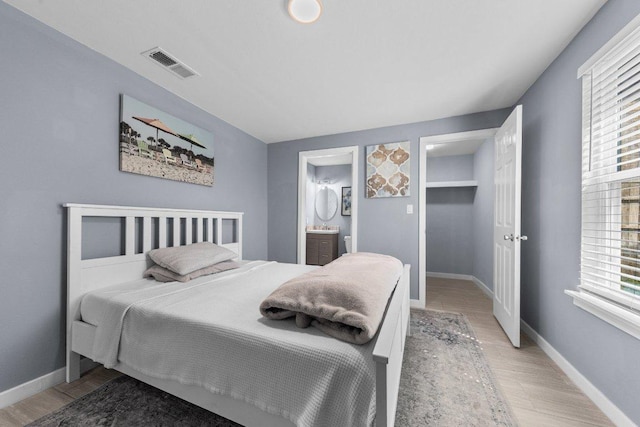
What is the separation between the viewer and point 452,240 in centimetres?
472

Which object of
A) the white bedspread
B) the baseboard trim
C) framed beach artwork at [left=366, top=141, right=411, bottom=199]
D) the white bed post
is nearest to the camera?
the white bedspread

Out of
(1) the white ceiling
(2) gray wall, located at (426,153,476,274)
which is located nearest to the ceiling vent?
(1) the white ceiling

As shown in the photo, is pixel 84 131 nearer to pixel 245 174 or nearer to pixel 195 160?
pixel 195 160

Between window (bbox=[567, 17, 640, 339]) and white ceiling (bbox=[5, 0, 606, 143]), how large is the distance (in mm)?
410

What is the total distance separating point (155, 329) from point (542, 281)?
9.46 feet

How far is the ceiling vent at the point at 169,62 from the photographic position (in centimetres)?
188

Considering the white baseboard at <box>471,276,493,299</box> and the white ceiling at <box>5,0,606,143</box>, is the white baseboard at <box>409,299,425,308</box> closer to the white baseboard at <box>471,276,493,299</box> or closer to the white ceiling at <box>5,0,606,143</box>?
the white baseboard at <box>471,276,493,299</box>

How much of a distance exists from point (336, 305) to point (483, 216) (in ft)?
12.7

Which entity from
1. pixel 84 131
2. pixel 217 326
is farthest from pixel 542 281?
pixel 84 131

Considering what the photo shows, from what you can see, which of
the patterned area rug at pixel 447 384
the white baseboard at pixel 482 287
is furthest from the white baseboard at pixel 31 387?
the white baseboard at pixel 482 287

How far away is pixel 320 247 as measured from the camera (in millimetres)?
4715

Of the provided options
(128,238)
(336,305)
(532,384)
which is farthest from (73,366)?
(532,384)

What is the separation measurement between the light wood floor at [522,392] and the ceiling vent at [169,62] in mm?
2338

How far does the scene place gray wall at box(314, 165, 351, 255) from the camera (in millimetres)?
5348
